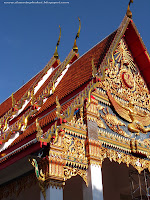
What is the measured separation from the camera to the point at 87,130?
6.95 metres

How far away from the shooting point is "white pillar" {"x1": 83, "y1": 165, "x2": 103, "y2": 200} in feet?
20.6

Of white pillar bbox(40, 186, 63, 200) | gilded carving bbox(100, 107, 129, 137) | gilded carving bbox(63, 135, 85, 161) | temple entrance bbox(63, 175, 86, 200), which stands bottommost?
white pillar bbox(40, 186, 63, 200)

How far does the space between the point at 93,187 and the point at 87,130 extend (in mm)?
1296

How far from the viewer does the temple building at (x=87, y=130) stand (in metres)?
6.11

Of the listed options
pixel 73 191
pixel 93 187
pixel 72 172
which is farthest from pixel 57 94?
pixel 73 191

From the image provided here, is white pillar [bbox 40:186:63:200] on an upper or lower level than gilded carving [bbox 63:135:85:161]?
lower

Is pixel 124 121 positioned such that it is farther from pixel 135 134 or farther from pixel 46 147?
pixel 46 147

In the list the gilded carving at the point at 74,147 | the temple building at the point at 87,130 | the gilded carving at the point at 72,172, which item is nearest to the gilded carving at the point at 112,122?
the temple building at the point at 87,130

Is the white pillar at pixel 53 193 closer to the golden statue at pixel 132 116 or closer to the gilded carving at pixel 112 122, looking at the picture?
the gilded carving at pixel 112 122

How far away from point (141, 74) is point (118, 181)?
368 cm

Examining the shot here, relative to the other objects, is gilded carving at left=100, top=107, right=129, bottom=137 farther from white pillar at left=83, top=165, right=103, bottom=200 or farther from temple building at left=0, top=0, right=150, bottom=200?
white pillar at left=83, top=165, right=103, bottom=200

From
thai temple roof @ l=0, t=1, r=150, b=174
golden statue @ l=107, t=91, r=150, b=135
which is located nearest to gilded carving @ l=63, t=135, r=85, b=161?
thai temple roof @ l=0, t=1, r=150, b=174

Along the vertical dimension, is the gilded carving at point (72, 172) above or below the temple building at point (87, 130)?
below

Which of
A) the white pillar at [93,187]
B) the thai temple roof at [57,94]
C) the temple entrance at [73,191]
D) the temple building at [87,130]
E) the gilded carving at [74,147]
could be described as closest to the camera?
the temple building at [87,130]
